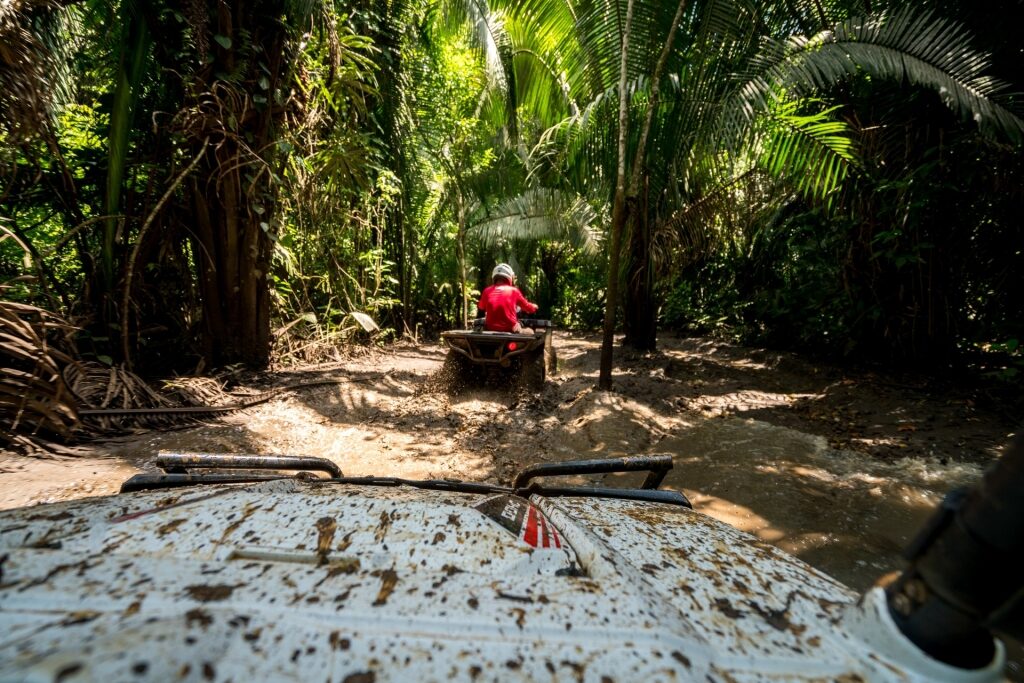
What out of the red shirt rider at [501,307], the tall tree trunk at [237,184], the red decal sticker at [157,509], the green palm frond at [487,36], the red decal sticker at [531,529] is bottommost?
the red decal sticker at [531,529]

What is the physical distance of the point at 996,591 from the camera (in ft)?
1.67

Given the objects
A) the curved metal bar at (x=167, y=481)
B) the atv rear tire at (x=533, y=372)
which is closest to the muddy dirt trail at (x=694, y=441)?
the atv rear tire at (x=533, y=372)

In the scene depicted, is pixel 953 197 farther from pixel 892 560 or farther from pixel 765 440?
pixel 892 560

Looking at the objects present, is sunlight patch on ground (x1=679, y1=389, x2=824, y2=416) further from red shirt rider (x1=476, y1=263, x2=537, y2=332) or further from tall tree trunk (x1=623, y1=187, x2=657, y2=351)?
red shirt rider (x1=476, y1=263, x2=537, y2=332)

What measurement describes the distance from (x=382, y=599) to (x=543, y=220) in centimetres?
1171

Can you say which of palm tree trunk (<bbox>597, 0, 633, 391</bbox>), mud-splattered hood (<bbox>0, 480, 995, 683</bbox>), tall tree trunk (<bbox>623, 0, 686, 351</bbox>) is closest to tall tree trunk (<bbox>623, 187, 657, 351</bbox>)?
tall tree trunk (<bbox>623, 0, 686, 351</bbox>)

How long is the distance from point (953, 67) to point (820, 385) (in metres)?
3.54

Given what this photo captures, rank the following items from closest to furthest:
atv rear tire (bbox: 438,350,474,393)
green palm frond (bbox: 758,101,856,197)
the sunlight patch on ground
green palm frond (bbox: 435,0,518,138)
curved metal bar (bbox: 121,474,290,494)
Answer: curved metal bar (bbox: 121,474,290,494)
green palm frond (bbox: 758,101,856,197)
the sunlight patch on ground
atv rear tire (bbox: 438,350,474,393)
green palm frond (bbox: 435,0,518,138)

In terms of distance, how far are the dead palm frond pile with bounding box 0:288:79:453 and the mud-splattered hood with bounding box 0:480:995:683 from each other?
3374mm

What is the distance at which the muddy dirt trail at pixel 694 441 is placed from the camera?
2838 millimetres

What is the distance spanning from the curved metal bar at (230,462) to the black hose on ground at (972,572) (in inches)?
61.3

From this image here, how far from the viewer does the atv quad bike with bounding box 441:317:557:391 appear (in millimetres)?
5285

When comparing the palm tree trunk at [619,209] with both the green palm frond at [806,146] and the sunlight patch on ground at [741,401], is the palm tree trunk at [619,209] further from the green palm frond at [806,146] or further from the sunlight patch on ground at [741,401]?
the green palm frond at [806,146]

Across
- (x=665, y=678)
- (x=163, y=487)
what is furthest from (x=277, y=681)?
(x=163, y=487)
